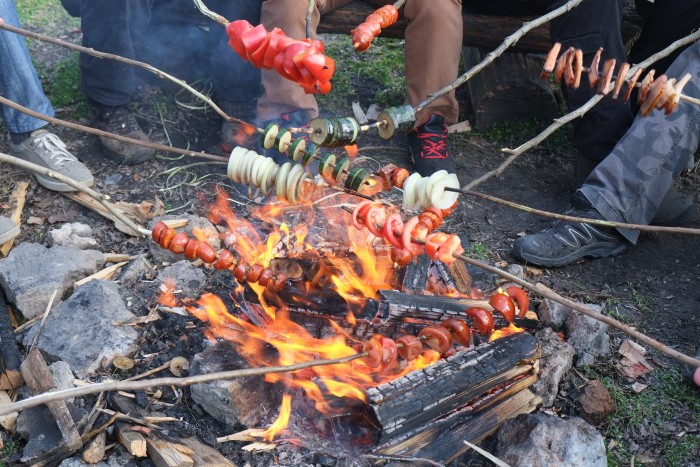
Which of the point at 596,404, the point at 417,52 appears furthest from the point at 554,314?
the point at 417,52

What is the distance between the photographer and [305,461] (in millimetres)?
2902

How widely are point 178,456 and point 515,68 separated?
13.5ft

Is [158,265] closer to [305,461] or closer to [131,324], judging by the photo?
[131,324]

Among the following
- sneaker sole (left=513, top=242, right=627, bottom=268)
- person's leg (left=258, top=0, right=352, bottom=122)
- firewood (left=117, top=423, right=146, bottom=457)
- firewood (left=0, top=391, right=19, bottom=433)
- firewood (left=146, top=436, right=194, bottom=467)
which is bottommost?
firewood (left=0, top=391, right=19, bottom=433)

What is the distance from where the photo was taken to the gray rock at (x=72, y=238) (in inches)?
159

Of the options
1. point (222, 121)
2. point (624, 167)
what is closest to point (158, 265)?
point (222, 121)

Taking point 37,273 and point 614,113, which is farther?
point 614,113

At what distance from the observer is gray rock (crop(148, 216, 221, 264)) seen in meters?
3.99

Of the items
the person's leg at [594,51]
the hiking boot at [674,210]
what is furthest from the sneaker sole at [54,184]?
the hiking boot at [674,210]

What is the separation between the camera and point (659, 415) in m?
3.23

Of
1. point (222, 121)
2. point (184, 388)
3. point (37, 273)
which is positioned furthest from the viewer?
point (222, 121)

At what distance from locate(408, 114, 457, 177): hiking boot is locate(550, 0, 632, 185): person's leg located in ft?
3.03

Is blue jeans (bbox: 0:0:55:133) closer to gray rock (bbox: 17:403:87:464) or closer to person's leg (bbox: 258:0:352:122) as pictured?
person's leg (bbox: 258:0:352:122)

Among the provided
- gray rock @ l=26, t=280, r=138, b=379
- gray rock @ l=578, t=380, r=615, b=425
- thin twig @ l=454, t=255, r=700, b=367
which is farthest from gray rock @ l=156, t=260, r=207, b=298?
gray rock @ l=578, t=380, r=615, b=425
